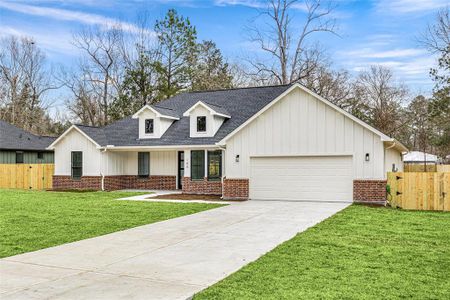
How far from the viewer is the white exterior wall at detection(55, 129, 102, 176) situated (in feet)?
74.4

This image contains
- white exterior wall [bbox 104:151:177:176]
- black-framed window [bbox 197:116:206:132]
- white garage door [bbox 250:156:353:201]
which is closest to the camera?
white garage door [bbox 250:156:353:201]

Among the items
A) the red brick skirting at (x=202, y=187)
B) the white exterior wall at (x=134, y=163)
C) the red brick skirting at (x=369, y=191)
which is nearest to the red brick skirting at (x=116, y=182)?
the white exterior wall at (x=134, y=163)

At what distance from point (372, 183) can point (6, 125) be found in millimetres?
28500

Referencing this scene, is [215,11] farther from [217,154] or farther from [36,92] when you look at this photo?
[36,92]

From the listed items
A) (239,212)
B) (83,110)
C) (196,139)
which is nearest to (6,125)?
(83,110)

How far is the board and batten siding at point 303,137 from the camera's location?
52.4ft

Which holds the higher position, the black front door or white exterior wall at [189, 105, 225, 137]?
white exterior wall at [189, 105, 225, 137]

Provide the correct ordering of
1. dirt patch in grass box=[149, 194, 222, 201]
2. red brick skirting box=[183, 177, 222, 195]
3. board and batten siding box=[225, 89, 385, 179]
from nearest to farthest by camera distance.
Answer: board and batten siding box=[225, 89, 385, 179], dirt patch in grass box=[149, 194, 222, 201], red brick skirting box=[183, 177, 222, 195]

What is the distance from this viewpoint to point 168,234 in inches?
378

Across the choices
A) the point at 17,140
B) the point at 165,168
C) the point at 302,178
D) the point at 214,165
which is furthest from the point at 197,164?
the point at 17,140

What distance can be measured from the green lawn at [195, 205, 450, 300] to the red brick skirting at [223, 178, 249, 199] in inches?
304

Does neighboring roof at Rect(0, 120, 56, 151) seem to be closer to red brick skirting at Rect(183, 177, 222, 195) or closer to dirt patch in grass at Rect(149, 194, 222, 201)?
red brick skirting at Rect(183, 177, 222, 195)

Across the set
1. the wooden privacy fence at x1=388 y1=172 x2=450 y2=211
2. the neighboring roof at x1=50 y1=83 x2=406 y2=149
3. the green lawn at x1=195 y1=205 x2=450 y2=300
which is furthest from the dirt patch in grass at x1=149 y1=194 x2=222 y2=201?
the green lawn at x1=195 y1=205 x2=450 y2=300

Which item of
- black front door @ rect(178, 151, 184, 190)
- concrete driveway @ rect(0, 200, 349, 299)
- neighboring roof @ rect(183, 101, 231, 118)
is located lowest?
concrete driveway @ rect(0, 200, 349, 299)
